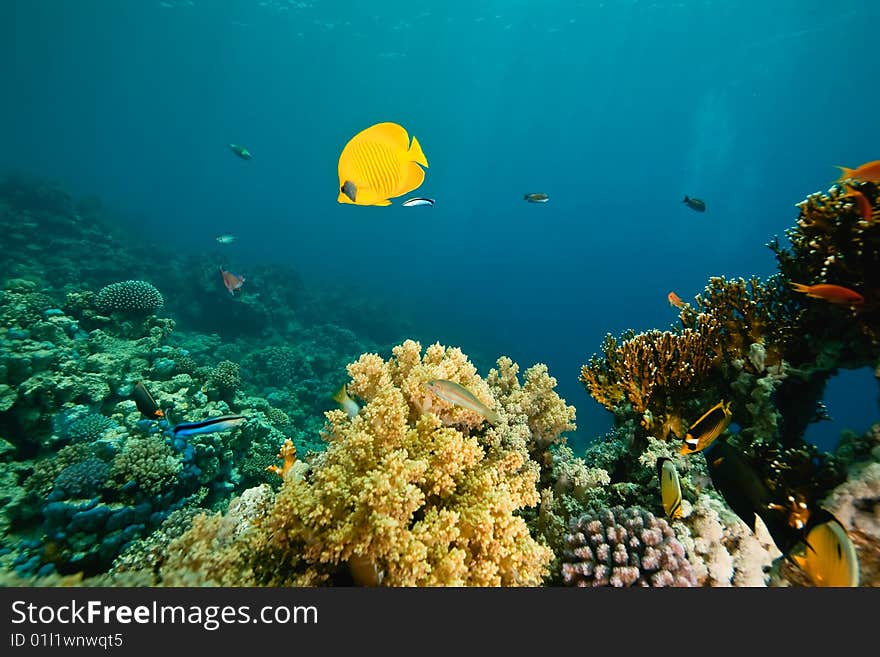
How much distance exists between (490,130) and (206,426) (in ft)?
346

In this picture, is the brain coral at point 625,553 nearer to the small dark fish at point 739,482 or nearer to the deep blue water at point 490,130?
the small dark fish at point 739,482

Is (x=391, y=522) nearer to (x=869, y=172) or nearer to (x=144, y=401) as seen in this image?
(x=144, y=401)

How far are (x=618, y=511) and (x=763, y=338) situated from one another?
7.76 ft

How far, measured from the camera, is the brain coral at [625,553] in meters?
2.31

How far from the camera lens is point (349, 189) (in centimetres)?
181

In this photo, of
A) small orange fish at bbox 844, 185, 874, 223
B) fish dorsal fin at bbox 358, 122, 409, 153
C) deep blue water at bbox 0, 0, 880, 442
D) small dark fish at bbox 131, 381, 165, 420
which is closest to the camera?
fish dorsal fin at bbox 358, 122, 409, 153

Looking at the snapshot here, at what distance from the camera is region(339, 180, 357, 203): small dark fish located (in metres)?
1.80

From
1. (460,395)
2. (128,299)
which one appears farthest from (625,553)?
(128,299)

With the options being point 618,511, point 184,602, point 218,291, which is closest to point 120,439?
point 184,602

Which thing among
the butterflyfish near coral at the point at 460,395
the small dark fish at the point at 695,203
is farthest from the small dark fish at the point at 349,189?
the small dark fish at the point at 695,203

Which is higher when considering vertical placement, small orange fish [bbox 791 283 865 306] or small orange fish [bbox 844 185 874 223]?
small orange fish [bbox 844 185 874 223]

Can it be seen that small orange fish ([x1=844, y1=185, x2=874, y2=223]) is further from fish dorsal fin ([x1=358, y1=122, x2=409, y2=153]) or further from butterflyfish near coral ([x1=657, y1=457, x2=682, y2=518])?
fish dorsal fin ([x1=358, y1=122, x2=409, y2=153])

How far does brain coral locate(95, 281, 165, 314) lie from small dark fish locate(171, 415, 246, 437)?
28.6 feet

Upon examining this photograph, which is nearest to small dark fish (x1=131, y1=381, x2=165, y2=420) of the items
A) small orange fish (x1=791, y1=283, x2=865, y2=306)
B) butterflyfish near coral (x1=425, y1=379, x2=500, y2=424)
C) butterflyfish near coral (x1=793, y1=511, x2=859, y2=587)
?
butterflyfish near coral (x1=425, y1=379, x2=500, y2=424)
